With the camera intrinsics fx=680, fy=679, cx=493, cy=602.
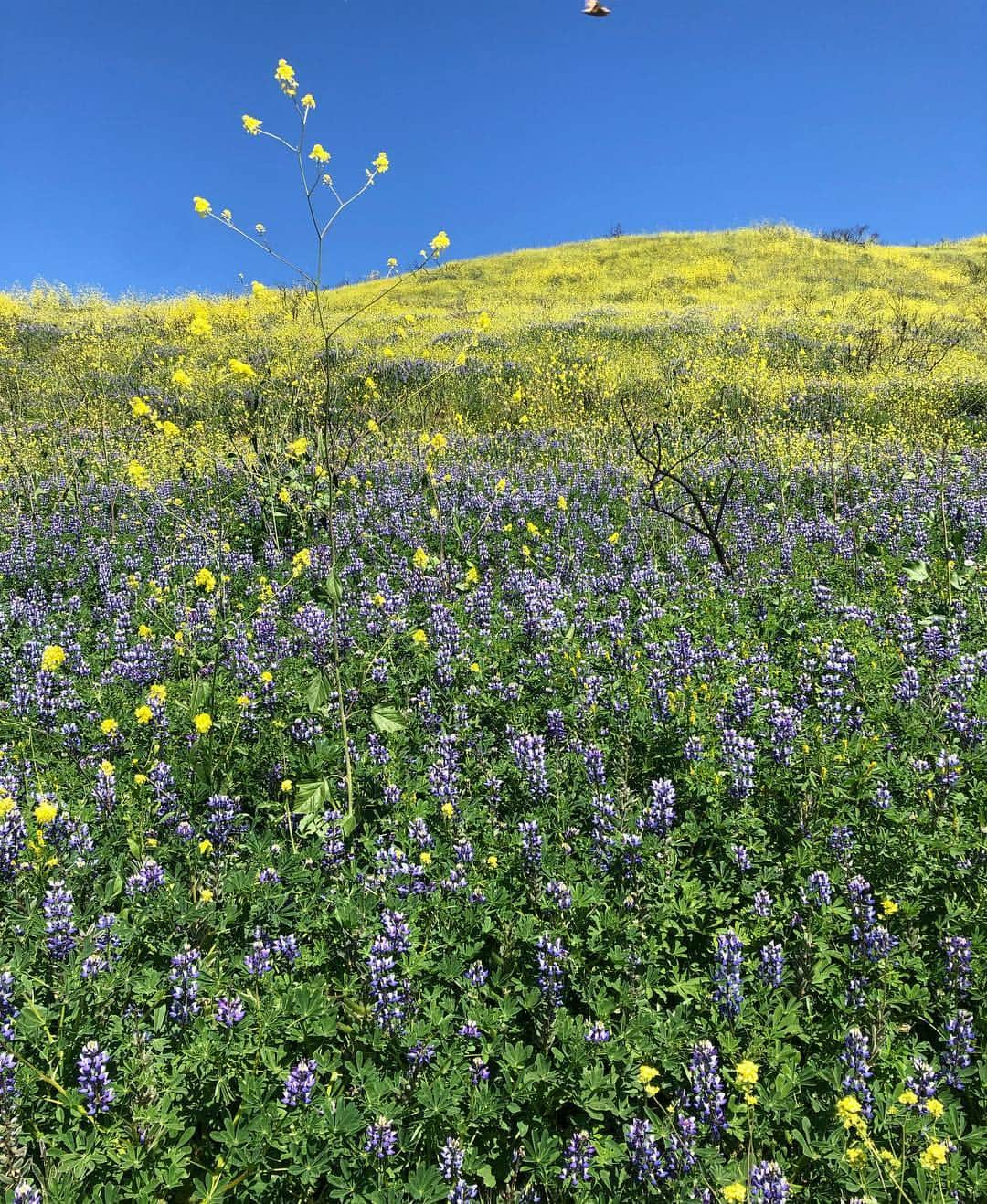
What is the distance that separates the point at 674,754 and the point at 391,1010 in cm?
194

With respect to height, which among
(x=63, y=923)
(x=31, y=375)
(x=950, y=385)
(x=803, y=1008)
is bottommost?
(x=803, y=1008)

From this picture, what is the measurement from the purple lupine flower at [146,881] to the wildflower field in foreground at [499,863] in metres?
0.07

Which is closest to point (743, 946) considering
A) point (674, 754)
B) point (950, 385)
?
point (674, 754)

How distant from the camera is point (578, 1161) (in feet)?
6.58

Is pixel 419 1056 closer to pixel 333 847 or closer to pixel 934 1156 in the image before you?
pixel 333 847

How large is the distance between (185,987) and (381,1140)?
0.86 meters

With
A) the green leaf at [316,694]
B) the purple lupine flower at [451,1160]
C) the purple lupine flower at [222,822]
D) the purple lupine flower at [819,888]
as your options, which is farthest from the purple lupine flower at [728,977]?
the purple lupine flower at [222,822]

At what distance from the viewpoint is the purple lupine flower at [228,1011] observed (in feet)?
7.40

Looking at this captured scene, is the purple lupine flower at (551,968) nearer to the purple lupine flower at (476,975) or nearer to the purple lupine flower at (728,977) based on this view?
the purple lupine flower at (476,975)

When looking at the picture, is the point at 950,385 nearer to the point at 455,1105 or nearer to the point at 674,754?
the point at 674,754

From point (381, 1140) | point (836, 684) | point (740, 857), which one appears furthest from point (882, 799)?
point (381, 1140)

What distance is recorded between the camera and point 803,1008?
98.1 inches

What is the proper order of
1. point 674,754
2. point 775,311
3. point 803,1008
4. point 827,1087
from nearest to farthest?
point 827,1087 → point 803,1008 → point 674,754 → point 775,311

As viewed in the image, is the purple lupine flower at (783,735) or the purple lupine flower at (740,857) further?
the purple lupine flower at (783,735)
